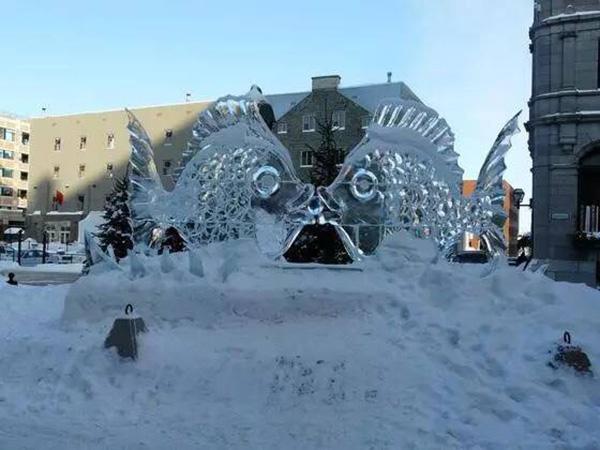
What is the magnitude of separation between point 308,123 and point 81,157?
83.7ft

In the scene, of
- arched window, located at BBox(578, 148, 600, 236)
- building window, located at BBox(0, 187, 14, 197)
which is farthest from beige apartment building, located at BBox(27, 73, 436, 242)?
arched window, located at BBox(578, 148, 600, 236)

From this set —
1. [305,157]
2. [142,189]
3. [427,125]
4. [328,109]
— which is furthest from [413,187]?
[305,157]

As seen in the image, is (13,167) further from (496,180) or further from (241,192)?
(496,180)

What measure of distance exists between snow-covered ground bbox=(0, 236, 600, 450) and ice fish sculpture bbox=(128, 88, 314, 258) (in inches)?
29.3

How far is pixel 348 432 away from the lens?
564cm

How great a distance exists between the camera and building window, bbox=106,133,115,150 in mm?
56625

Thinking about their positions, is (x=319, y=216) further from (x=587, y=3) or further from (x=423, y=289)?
(x=587, y=3)

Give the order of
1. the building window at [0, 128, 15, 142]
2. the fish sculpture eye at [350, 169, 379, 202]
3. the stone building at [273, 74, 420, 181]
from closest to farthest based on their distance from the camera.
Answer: the fish sculpture eye at [350, 169, 379, 202] → the stone building at [273, 74, 420, 181] → the building window at [0, 128, 15, 142]

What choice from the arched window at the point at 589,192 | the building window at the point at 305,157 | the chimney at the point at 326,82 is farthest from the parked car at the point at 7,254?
the arched window at the point at 589,192

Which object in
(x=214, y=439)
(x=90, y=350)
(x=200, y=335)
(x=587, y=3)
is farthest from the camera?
(x=587, y=3)

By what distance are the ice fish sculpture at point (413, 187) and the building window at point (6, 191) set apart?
7534 centimetres

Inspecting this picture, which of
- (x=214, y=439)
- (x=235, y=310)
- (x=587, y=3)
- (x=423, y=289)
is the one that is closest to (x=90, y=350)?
(x=235, y=310)

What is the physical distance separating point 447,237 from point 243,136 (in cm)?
355

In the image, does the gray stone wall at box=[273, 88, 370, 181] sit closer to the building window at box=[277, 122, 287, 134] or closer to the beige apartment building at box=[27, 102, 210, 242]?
the building window at box=[277, 122, 287, 134]
